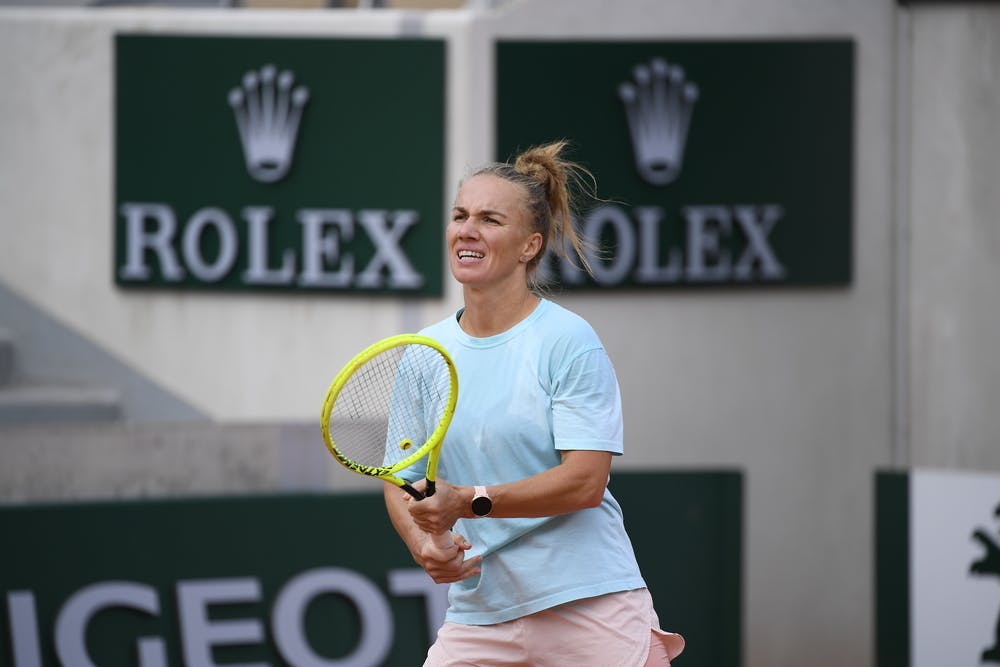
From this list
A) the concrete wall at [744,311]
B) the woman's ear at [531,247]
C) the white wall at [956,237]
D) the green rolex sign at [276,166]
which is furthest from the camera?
the green rolex sign at [276,166]

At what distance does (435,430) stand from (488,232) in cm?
42

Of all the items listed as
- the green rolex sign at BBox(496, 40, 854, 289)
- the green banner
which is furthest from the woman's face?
the green rolex sign at BBox(496, 40, 854, 289)

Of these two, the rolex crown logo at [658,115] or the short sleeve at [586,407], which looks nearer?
the short sleeve at [586,407]

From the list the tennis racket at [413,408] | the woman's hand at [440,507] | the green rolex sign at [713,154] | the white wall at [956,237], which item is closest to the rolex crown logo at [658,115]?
the green rolex sign at [713,154]

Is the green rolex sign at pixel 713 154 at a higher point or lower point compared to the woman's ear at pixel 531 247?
higher

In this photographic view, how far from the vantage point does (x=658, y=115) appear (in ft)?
24.2

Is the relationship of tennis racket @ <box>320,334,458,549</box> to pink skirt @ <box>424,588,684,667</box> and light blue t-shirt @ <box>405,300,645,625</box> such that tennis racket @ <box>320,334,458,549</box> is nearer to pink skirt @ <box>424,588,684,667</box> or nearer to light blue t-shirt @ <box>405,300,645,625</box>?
light blue t-shirt @ <box>405,300,645,625</box>

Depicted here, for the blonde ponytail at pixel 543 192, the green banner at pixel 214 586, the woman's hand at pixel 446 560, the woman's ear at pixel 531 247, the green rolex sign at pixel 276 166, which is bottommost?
the green banner at pixel 214 586

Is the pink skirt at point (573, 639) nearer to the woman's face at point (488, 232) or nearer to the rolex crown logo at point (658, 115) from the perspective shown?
the woman's face at point (488, 232)

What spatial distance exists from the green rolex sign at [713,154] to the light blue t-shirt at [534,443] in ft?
14.4

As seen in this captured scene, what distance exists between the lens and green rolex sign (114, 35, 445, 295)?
7.43 m

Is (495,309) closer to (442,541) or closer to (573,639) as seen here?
(442,541)

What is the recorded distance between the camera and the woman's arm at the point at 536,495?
269cm

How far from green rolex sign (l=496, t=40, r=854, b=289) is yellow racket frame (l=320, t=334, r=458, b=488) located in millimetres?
4555
